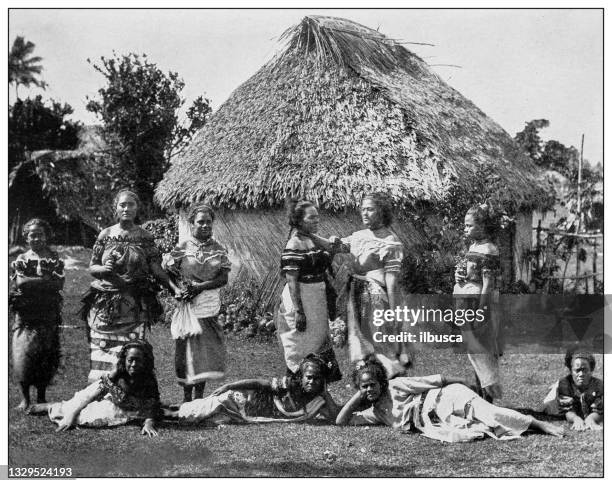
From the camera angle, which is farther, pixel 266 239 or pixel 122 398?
pixel 266 239

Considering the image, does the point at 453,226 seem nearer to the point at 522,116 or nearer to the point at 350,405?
the point at 522,116

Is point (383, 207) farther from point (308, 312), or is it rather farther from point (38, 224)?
point (38, 224)

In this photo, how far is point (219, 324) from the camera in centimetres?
577

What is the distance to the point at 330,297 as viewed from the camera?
567 centimetres

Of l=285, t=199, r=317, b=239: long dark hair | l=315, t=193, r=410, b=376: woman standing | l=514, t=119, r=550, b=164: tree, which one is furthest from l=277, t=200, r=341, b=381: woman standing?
l=514, t=119, r=550, b=164: tree

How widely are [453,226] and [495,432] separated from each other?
64.5 inches

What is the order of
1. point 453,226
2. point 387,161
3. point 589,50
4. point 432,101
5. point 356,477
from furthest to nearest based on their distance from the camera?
point 432,101 → point 387,161 → point 453,226 → point 589,50 → point 356,477

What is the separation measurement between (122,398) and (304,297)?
4.98 ft

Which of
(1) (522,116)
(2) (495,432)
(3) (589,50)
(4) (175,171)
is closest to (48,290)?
(4) (175,171)

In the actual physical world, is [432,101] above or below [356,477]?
above

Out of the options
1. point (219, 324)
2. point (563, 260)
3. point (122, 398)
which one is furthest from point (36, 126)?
point (563, 260)

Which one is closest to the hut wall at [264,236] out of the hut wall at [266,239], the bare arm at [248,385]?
the hut wall at [266,239]

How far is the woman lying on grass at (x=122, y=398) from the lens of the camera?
5.57m
